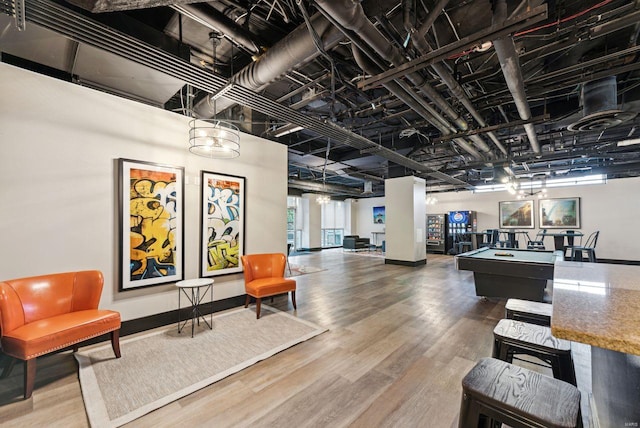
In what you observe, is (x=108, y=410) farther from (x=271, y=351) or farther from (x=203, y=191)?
(x=203, y=191)

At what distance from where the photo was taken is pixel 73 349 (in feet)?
9.47

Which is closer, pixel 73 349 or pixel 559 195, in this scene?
pixel 73 349

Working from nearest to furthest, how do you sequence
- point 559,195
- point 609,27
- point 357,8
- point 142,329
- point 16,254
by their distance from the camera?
point 357,8
point 609,27
point 16,254
point 142,329
point 559,195

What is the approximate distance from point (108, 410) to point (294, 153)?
6.08 m

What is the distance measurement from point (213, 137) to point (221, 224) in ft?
4.98

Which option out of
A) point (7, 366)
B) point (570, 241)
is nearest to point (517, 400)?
point (7, 366)

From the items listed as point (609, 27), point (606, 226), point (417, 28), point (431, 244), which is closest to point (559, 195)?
point (606, 226)

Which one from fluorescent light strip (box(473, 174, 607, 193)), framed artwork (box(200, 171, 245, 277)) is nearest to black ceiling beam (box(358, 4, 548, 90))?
framed artwork (box(200, 171, 245, 277))

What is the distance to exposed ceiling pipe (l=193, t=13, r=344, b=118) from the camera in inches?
90.2

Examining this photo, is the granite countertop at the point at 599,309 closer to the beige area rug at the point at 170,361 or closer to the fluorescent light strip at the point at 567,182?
the beige area rug at the point at 170,361

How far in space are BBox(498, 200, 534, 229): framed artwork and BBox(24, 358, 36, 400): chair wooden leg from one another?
13.6 metres

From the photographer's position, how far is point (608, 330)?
2.86 ft

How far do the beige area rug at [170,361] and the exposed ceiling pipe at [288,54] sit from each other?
3.04 m

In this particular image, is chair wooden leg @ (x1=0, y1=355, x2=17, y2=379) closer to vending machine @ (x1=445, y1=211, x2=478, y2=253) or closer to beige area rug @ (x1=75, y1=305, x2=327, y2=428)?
beige area rug @ (x1=75, y1=305, x2=327, y2=428)
